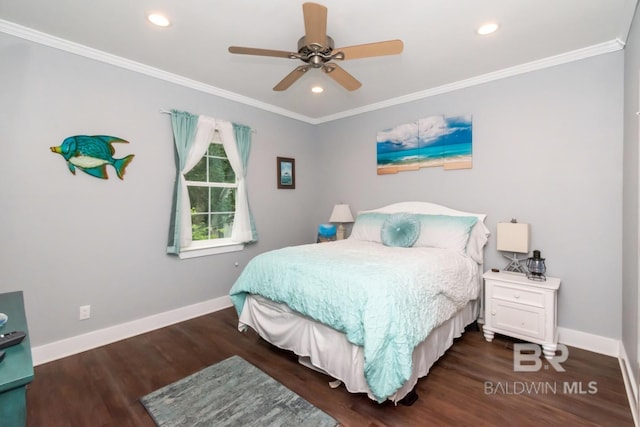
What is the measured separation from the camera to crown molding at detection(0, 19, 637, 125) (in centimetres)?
228

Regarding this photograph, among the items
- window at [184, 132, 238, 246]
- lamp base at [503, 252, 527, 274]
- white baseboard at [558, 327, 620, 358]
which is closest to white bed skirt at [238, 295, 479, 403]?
lamp base at [503, 252, 527, 274]

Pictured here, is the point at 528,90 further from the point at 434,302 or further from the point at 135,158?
the point at 135,158

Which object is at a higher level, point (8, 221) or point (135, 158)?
point (135, 158)

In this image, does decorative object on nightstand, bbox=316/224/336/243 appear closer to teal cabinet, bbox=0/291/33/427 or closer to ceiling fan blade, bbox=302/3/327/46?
ceiling fan blade, bbox=302/3/327/46

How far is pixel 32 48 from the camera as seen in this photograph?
2.28 m

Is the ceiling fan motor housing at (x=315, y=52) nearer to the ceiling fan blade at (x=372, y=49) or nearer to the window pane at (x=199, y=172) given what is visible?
the ceiling fan blade at (x=372, y=49)

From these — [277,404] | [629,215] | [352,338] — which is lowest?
[277,404]

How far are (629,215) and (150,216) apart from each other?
3.95 metres

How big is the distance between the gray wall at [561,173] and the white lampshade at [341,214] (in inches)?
46.0

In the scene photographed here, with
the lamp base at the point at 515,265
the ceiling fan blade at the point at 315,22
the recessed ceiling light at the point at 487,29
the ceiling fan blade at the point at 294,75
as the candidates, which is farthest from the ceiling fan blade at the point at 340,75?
the lamp base at the point at 515,265

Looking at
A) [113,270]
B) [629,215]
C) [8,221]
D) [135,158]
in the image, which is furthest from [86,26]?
[629,215]

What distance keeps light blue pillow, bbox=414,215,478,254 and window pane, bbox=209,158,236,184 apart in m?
2.30

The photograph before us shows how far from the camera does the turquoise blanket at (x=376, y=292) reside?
1673 mm

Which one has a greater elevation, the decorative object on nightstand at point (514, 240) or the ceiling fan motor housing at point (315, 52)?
the ceiling fan motor housing at point (315, 52)
